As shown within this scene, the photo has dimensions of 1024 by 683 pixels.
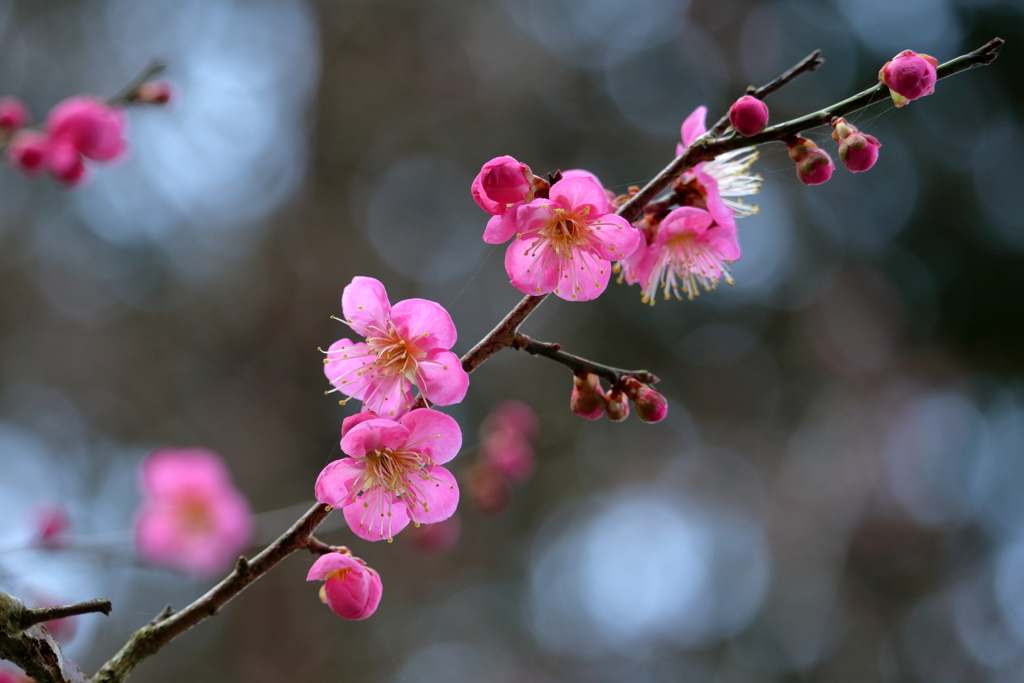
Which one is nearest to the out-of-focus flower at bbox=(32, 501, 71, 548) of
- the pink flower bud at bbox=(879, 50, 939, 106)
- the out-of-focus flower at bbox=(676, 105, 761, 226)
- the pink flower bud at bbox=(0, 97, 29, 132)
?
the pink flower bud at bbox=(0, 97, 29, 132)

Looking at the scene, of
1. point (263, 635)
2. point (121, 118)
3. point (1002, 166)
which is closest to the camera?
point (121, 118)

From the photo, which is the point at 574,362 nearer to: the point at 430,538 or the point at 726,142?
the point at 726,142

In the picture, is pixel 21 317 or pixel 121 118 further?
pixel 21 317

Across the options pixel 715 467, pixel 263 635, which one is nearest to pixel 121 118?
pixel 263 635

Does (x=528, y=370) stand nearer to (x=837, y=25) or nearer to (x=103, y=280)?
(x=103, y=280)

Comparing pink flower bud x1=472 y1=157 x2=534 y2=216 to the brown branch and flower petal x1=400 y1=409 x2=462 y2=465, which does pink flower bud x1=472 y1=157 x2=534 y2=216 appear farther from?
the brown branch
